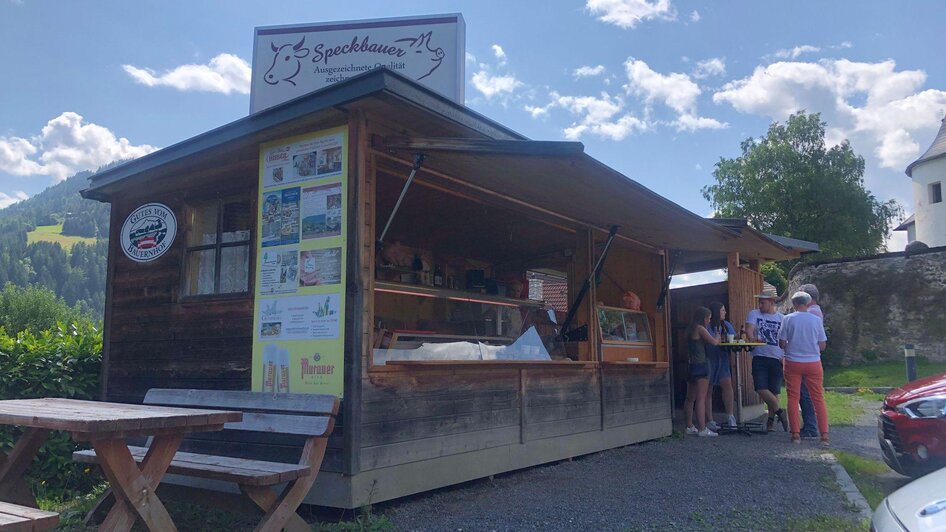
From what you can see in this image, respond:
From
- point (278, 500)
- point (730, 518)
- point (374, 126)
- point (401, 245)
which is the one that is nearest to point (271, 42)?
point (401, 245)

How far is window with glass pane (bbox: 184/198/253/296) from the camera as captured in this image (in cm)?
566

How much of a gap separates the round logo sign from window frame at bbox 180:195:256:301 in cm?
19

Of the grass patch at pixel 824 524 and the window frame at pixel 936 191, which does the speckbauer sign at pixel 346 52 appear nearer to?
the grass patch at pixel 824 524

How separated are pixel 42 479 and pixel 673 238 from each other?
7.10m

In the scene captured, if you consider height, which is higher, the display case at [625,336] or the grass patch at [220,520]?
the display case at [625,336]

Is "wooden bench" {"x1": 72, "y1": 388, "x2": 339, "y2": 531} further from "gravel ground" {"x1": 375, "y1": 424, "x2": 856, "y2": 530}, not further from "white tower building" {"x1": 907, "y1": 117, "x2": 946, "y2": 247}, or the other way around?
"white tower building" {"x1": 907, "y1": 117, "x2": 946, "y2": 247}

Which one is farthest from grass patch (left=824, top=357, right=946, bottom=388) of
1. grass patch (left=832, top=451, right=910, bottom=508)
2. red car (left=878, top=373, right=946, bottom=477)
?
red car (left=878, top=373, right=946, bottom=477)

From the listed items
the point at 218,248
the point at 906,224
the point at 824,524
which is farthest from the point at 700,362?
the point at 906,224

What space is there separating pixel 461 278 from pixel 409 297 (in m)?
1.82

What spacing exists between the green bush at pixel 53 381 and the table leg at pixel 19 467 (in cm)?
159

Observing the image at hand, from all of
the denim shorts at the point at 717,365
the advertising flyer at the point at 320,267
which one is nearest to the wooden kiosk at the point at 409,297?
the advertising flyer at the point at 320,267

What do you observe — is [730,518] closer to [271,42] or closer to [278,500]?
[278,500]

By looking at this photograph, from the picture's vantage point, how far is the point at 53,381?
6.36 meters

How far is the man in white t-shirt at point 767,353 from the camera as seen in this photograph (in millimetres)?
8969
